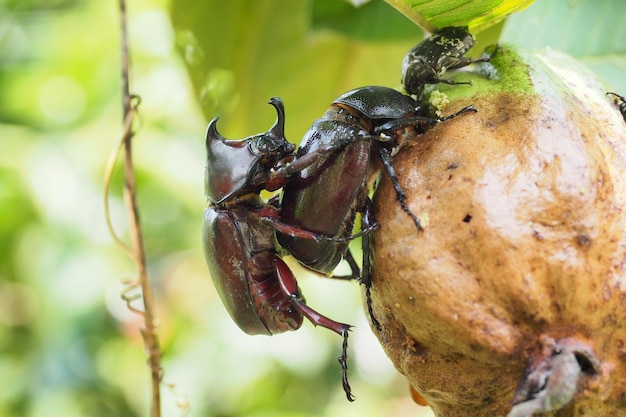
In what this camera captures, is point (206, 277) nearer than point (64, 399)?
No

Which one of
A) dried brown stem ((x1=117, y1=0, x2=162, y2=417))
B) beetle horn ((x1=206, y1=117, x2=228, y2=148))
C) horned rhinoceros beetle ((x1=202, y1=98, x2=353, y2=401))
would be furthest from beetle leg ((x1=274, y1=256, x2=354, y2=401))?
dried brown stem ((x1=117, y1=0, x2=162, y2=417))

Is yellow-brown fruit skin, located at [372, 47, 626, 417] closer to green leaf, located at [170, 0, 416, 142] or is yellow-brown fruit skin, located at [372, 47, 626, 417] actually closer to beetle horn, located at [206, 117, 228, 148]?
beetle horn, located at [206, 117, 228, 148]

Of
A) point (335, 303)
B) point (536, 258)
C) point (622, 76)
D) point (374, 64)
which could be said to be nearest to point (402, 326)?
point (536, 258)

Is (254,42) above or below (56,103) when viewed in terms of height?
above

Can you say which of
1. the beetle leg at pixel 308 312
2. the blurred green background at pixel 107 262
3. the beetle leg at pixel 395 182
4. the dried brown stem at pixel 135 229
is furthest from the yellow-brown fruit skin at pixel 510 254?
the blurred green background at pixel 107 262

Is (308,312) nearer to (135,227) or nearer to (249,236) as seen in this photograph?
(249,236)

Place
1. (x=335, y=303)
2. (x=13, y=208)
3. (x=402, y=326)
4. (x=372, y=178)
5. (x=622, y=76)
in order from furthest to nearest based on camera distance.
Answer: (x=335, y=303) → (x=13, y=208) → (x=622, y=76) → (x=372, y=178) → (x=402, y=326)

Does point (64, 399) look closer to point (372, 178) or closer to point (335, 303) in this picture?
point (335, 303)
